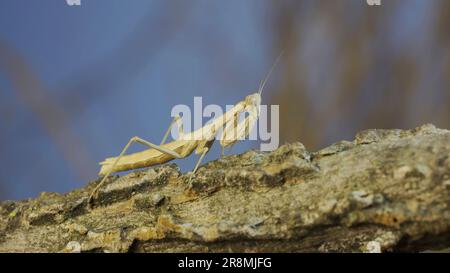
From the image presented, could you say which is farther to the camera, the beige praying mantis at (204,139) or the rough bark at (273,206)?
the beige praying mantis at (204,139)

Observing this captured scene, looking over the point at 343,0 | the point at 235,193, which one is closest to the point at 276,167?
the point at 235,193
